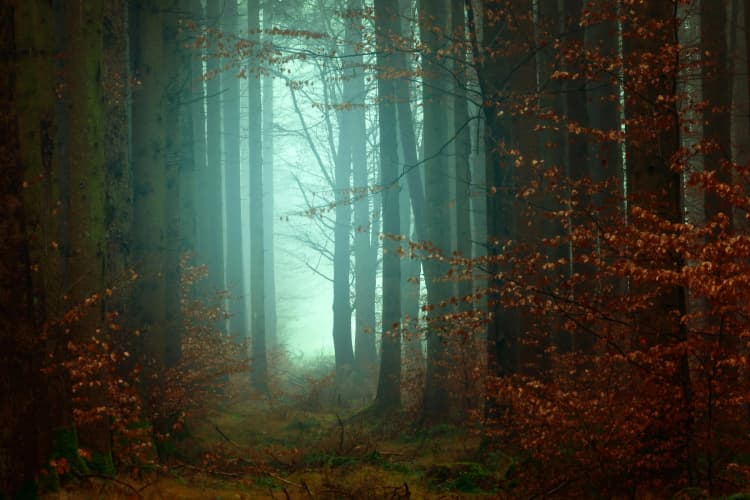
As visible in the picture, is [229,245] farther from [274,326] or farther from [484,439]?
[484,439]

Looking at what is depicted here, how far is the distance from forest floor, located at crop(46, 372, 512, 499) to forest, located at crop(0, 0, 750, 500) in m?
0.07

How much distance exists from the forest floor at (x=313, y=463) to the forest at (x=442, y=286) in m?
0.07

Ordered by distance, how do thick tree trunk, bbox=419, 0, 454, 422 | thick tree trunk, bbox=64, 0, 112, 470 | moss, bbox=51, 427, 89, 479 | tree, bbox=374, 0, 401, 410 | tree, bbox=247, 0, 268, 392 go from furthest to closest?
tree, bbox=247, 0, 268, 392 < tree, bbox=374, 0, 401, 410 < thick tree trunk, bbox=419, 0, 454, 422 < thick tree trunk, bbox=64, 0, 112, 470 < moss, bbox=51, 427, 89, 479

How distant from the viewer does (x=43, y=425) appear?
7684 millimetres

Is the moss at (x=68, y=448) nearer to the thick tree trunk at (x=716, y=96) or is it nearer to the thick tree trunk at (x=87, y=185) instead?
the thick tree trunk at (x=87, y=185)

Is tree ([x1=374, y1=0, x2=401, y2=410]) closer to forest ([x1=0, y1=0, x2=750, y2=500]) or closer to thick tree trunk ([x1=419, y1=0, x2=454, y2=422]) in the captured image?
forest ([x1=0, y1=0, x2=750, y2=500])

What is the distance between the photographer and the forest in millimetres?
7188

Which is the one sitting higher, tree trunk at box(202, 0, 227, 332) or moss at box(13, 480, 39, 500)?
tree trunk at box(202, 0, 227, 332)

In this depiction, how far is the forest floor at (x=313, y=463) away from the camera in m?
8.77

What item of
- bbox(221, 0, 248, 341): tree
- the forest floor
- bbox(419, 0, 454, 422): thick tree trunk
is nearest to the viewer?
the forest floor

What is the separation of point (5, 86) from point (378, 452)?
25.3ft

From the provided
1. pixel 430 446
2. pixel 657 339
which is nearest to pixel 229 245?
pixel 430 446

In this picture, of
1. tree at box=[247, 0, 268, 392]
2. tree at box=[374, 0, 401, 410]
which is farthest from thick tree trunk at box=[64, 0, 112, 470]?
tree at box=[247, 0, 268, 392]

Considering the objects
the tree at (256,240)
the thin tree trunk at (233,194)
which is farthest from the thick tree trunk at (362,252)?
the thin tree trunk at (233,194)
